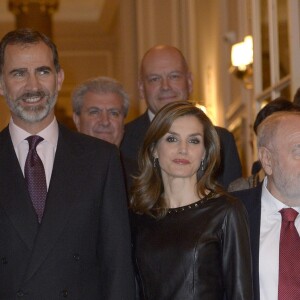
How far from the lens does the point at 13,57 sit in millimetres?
4234

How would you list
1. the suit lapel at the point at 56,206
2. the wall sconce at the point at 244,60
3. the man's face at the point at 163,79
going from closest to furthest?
1. the suit lapel at the point at 56,206
2. the man's face at the point at 163,79
3. the wall sconce at the point at 244,60

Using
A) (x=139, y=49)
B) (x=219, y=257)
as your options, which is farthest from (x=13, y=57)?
(x=139, y=49)

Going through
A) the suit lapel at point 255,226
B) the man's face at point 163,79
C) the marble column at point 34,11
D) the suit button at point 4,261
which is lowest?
the suit button at point 4,261

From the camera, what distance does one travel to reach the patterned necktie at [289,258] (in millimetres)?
4066

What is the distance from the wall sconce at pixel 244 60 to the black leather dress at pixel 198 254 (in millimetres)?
5559

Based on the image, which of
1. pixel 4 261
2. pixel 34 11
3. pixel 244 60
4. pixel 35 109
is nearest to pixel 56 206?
pixel 4 261

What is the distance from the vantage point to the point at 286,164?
4.25 meters

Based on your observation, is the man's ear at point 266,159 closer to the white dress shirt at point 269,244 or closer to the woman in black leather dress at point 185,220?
the white dress shirt at point 269,244

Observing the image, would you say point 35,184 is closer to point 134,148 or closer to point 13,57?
point 13,57

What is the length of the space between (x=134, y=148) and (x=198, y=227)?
4.93 feet

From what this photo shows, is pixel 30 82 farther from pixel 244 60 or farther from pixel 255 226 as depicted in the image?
pixel 244 60

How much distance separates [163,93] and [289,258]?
6.05 feet

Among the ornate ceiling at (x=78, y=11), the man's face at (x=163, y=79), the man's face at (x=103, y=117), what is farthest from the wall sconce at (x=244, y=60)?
the ornate ceiling at (x=78, y=11)

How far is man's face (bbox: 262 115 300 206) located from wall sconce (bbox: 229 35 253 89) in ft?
17.5
